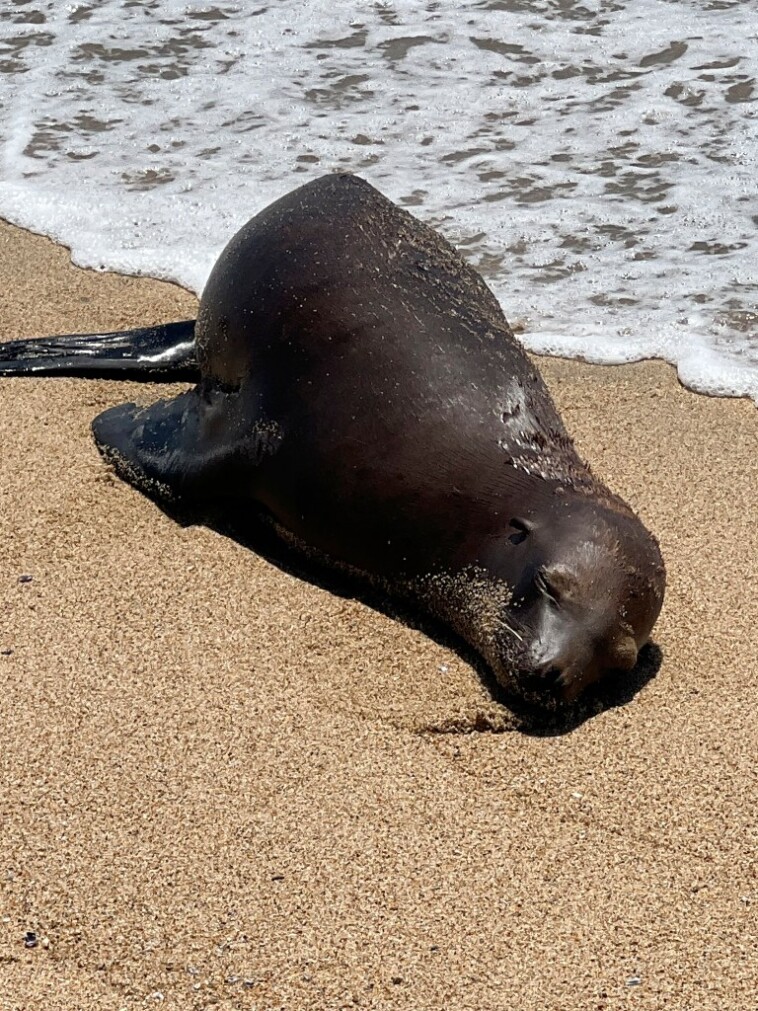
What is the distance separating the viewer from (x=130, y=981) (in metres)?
3.10

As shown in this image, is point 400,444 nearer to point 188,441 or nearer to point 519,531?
point 519,531

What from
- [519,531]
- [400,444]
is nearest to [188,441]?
[400,444]

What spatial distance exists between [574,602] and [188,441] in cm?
169

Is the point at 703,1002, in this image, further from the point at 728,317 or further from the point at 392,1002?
the point at 728,317

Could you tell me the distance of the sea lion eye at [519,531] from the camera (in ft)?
13.4

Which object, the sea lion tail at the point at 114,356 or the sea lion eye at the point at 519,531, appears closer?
the sea lion eye at the point at 519,531

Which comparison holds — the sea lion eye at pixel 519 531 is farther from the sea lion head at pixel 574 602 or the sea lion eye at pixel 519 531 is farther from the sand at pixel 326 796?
the sand at pixel 326 796

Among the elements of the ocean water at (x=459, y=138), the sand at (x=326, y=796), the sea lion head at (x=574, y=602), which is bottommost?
the ocean water at (x=459, y=138)

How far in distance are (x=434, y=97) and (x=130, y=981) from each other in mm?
7031

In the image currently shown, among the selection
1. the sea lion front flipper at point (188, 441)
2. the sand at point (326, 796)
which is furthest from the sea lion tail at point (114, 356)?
the sand at point (326, 796)

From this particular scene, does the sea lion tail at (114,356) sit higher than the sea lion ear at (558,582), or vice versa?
the sea lion ear at (558,582)

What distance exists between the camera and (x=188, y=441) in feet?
16.5

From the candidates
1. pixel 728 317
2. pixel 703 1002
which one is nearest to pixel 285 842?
pixel 703 1002

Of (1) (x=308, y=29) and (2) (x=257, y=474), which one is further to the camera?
(1) (x=308, y=29)
